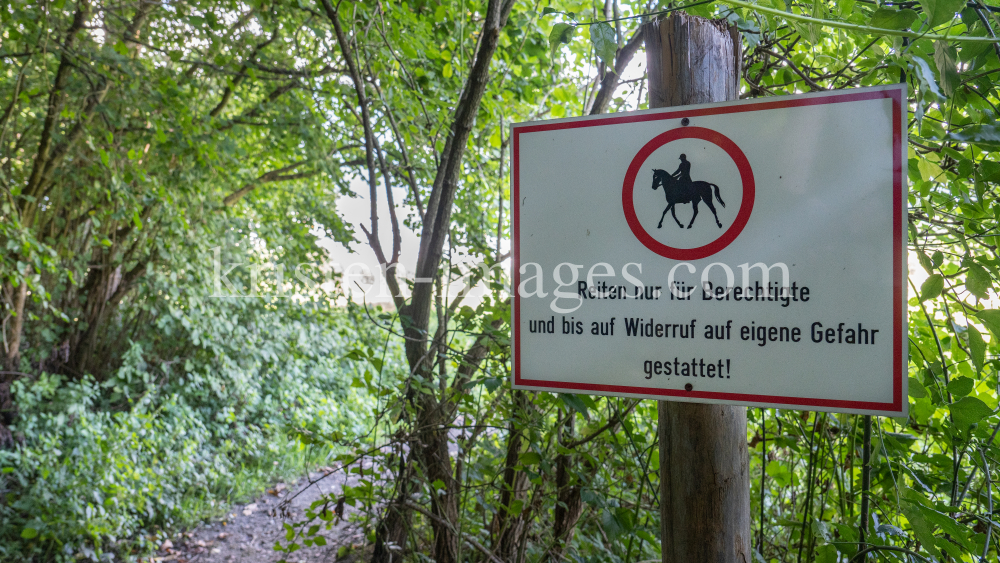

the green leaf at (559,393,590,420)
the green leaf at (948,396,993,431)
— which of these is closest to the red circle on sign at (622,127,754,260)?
the green leaf at (559,393,590,420)

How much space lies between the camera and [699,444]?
41.5 inches

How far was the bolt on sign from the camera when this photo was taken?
3.00 feet

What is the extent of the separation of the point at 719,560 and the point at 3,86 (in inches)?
221

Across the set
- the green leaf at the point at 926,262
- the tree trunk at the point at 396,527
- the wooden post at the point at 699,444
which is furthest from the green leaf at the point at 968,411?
the tree trunk at the point at 396,527

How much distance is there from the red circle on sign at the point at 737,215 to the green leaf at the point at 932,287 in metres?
0.49

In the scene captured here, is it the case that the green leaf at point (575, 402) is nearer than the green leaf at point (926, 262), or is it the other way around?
the green leaf at point (926, 262)

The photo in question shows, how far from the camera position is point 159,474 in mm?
4391

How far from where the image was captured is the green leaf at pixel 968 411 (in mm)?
Result: 1069

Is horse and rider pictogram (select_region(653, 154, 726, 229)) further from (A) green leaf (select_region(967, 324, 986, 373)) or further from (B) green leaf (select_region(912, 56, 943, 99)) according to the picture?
(A) green leaf (select_region(967, 324, 986, 373))

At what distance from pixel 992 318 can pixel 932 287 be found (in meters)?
0.17

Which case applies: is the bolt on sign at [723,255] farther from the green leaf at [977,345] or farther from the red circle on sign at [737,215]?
the green leaf at [977,345]

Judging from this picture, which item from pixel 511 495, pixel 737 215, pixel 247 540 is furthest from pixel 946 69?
pixel 247 540

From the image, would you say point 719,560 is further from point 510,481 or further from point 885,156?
point 510,481

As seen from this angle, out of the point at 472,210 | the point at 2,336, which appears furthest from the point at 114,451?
the point at 472,210
